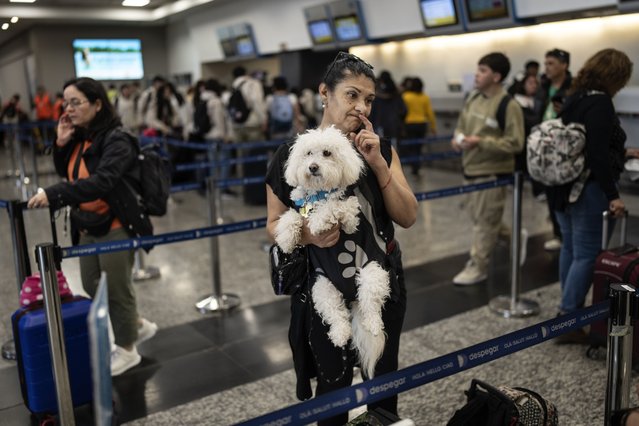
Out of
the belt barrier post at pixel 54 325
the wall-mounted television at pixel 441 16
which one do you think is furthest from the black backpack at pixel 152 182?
the wall-mounted television at pixel 441 16

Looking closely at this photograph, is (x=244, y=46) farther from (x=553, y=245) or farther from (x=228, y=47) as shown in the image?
(x=553, y=245)

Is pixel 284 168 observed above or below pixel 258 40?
below

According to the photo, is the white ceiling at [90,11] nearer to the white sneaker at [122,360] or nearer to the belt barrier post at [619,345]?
the white sneaker at [122,360]

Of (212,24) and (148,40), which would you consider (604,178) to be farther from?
(148,40)

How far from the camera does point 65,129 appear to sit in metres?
3.39

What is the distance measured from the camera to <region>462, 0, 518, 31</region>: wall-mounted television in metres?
8.38

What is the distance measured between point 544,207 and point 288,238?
6.52m

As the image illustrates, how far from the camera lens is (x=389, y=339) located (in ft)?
6.89

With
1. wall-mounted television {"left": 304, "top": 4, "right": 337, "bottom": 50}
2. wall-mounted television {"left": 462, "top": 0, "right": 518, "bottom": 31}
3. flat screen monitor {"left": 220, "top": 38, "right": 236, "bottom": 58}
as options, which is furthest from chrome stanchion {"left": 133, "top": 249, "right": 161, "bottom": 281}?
flat screen monitor {"left": 220, "top": 38, "right": 236, "bottom": 58}

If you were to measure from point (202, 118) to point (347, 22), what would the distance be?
4250mm

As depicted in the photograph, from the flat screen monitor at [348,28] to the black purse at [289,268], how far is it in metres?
10.2

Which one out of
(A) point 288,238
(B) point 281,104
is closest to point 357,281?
(A) point 288,238

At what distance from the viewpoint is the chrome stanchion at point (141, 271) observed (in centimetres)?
553

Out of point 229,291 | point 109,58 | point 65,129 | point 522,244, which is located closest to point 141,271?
point 229,291
